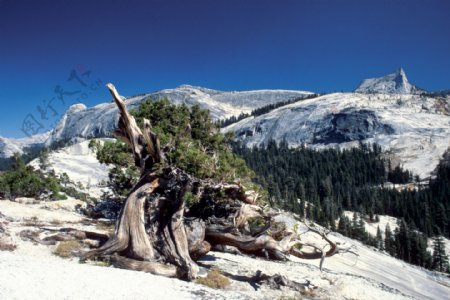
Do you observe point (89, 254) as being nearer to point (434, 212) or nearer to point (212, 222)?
point (212, 222)

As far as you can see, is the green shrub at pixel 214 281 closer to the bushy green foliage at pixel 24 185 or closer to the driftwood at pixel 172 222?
the driftwood at pixel 172 222

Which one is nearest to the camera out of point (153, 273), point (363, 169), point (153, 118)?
point (153, 273)

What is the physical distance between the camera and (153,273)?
13609 millimetres

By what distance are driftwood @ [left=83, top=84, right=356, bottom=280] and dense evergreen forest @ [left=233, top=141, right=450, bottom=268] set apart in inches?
3222

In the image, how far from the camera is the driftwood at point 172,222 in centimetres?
1473

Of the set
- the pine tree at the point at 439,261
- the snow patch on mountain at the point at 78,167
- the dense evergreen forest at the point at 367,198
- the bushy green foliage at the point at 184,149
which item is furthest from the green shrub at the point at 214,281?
the snow patch on mountain at the point at 78,167

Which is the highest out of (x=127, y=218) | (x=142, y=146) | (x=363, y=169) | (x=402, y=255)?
(x=363, y=169)

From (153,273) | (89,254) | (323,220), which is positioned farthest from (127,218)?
(323,220)

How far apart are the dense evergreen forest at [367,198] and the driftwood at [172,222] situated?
8183 cm

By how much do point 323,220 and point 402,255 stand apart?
2819cm

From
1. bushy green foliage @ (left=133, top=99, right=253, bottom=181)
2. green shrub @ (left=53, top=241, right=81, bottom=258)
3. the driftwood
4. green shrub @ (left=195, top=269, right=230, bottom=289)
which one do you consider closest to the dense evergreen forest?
bushy green foliage @ (left=133, top=99, right=253, bottom=181)

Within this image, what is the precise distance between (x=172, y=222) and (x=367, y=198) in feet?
503

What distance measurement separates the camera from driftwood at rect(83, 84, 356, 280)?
1473 cm

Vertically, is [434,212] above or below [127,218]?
above
